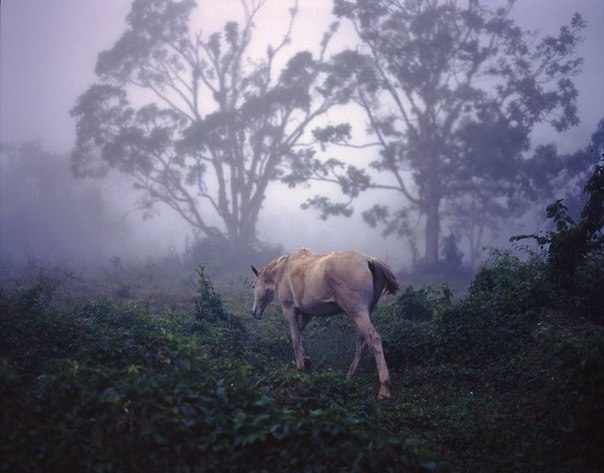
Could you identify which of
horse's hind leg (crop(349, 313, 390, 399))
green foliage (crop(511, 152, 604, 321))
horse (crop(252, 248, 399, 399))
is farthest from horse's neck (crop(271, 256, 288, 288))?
green foliage (crop(511, 152, 604, 321))

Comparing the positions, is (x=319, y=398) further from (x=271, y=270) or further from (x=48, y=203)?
(x=48, y=203)

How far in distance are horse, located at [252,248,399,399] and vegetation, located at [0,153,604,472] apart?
56cm

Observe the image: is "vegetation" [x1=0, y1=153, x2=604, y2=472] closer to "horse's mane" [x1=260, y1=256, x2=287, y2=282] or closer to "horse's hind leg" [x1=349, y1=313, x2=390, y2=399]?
"horse's hind leg" [x1=349, y1=313, x2=390, y2=399]

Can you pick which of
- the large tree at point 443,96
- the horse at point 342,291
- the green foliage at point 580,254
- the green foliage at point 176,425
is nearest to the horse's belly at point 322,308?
the horse at point 342,291

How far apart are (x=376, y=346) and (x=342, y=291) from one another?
98 cm

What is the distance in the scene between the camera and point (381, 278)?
8.20 meters

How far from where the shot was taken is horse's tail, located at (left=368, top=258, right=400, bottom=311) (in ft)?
26.5

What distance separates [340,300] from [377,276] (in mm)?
684

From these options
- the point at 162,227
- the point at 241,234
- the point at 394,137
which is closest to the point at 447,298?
the point at 394,137

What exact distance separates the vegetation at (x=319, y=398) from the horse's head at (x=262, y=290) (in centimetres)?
167

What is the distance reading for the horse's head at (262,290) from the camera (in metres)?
10.4

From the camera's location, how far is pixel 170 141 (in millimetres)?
33125

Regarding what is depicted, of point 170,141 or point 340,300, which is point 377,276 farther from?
point 170,141

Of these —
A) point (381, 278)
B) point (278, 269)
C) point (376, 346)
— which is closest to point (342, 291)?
point (381, 278)
